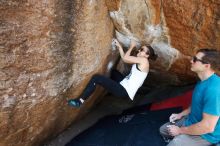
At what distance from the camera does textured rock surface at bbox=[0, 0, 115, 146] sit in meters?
3.59

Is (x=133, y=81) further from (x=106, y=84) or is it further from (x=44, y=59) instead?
(x=44, y=59)

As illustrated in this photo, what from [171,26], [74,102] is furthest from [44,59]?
[171,26]

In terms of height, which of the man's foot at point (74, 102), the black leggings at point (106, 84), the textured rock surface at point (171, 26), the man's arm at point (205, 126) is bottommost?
the man's foot at point (74, 102)

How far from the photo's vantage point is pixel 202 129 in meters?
3.72

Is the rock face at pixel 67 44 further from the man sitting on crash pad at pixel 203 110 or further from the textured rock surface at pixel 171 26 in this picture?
the man sitting on crash pad at pixel 203 110

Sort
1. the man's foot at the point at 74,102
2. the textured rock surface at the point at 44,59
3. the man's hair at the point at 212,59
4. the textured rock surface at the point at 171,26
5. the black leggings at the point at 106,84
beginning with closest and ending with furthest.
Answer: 1. the textured rock surface at the point at 44,59
2. the man's hair at the point at 212,59
3. the textured rock surface at the point at 171,26
4. the man's foot at the point at 74,102
5. the black leggings at the point at 106,84

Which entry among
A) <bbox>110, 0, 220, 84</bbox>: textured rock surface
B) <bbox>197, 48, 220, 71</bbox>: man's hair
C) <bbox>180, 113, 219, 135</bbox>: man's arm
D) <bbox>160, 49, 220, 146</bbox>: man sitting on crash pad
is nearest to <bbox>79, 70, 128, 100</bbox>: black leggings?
<bbox>110, 0, 220, 84</bbox>: textured rock surface

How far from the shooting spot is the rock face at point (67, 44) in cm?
366

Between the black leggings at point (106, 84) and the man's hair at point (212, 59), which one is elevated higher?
the man's hair at point (212, 59)

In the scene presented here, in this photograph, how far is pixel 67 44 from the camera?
4141mm

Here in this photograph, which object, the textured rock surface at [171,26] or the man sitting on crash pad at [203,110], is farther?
the textured rock surface at [171,26]

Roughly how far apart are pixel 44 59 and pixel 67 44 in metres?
0.33

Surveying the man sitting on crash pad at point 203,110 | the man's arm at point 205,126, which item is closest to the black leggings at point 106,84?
the man sitting on crash pad at point 203,110

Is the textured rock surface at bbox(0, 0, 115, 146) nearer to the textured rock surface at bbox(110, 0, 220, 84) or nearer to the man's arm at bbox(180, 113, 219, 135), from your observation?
the textured rock surface at bbox(110, 0, 220, 84)
